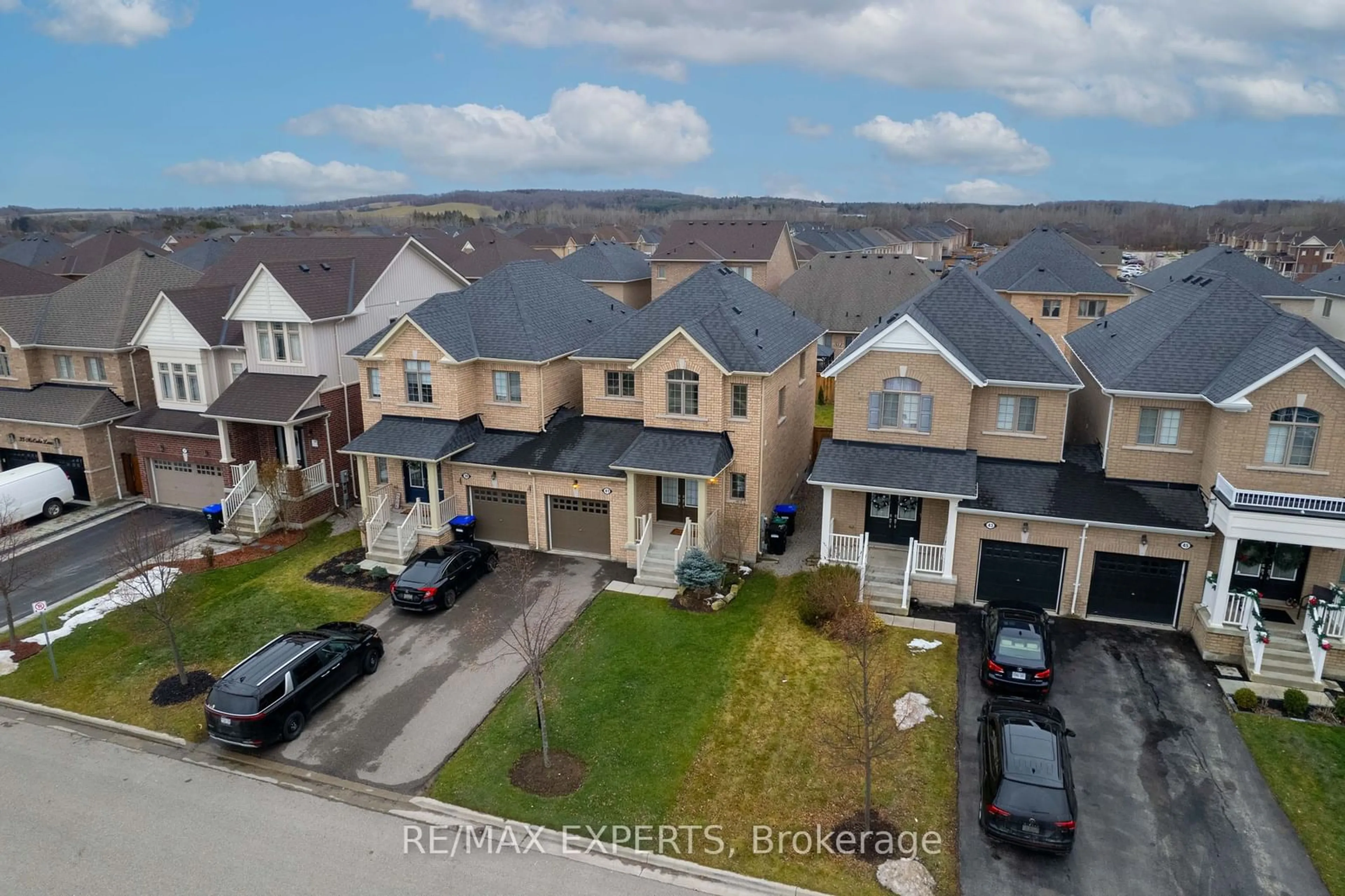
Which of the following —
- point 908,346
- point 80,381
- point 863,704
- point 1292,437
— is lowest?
point 863,704

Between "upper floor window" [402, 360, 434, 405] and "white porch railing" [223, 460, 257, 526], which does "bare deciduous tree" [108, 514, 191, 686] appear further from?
"upper floor window" [402, 360, 434, 405]

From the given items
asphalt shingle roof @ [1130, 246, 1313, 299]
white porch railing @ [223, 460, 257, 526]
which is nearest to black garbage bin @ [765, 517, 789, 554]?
white porch railing @ [223, 460, 257, 526]

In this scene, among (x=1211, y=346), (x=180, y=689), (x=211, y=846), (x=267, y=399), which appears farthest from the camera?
(x=267, y=399)

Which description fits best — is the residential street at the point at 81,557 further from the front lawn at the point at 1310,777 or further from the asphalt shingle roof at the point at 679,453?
the front lawn at the point at 1310,777

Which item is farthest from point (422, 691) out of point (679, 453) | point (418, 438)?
point (418, 438)

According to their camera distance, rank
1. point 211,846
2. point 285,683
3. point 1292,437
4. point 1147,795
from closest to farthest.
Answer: point 211,846 → point 1147,795 → point 285,683 → point 1292,437

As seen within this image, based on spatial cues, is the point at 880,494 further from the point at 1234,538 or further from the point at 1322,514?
the point at 1322,514

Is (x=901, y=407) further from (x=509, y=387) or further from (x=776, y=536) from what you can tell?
(x=509, y=387)
